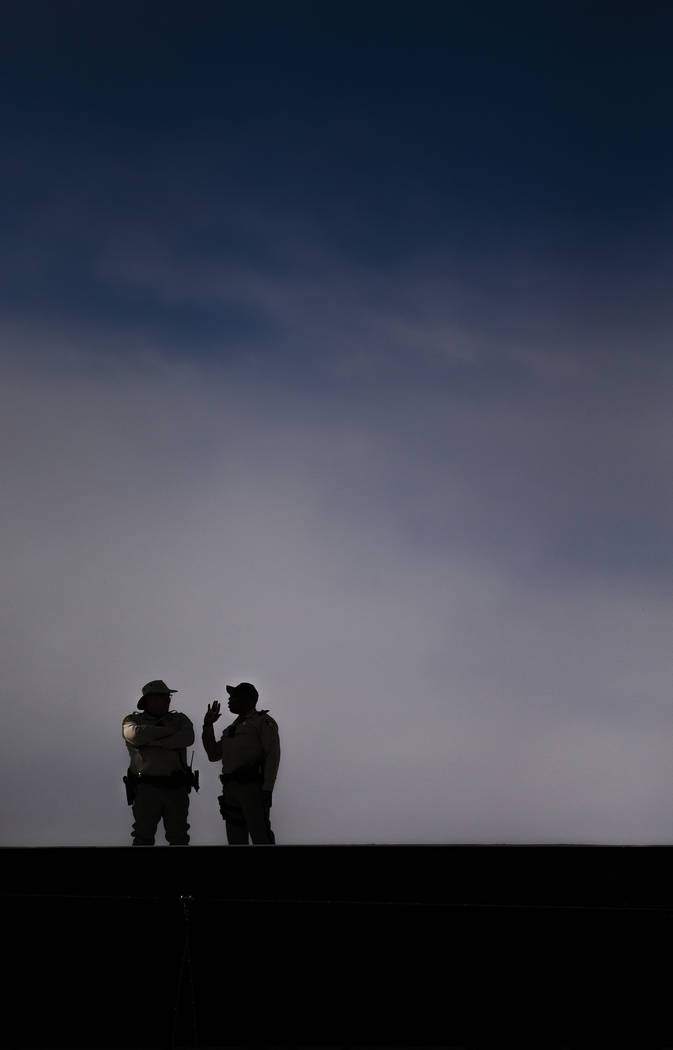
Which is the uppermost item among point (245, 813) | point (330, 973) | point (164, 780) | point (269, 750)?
point (269, 750)

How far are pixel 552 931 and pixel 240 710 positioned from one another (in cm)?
604

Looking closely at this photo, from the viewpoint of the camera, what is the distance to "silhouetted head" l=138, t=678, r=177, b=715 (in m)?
13.2

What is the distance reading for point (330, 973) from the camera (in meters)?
8.09

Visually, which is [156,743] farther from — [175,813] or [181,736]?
[175,813]

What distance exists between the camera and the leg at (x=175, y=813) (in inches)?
515

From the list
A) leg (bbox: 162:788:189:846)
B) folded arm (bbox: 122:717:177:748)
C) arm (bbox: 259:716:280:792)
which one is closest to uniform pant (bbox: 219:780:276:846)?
arm (bbox: 259:716:280:792)

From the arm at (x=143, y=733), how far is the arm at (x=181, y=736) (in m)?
0.05

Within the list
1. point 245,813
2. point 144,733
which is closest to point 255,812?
point 245,813

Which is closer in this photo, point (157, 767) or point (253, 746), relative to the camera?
point (157, 767)

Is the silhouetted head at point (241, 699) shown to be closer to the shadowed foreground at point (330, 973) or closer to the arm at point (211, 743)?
the arm at point (211, 743)

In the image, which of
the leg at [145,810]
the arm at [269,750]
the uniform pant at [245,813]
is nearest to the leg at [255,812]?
the uniform pant at [245,813]

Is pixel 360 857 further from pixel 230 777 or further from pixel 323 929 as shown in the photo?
pixel 230 777

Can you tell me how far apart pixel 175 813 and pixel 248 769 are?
92 centimetres

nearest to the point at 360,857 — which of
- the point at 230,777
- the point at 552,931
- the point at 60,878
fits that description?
the point at 552,931
